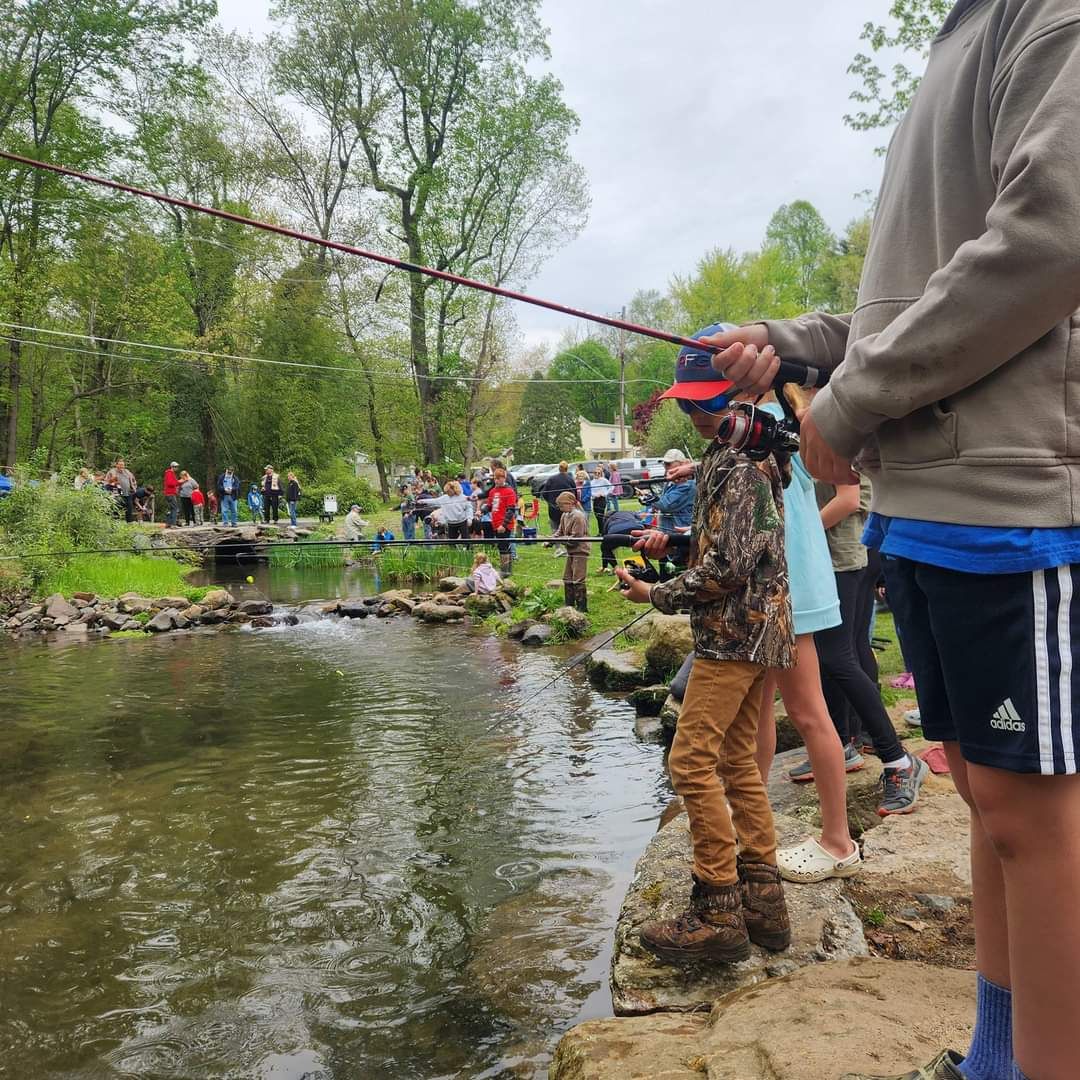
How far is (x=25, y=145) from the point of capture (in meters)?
24.5

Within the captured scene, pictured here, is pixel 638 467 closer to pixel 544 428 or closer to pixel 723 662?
pixel 544 428

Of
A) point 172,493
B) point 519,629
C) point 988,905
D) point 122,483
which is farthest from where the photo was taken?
point 172,493

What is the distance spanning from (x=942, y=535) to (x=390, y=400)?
38923mm

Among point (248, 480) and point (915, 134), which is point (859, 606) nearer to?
point (915, 134)

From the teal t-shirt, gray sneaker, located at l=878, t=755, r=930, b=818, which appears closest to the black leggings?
gray sneaker, located at l=878, t=755, r=930, b=818

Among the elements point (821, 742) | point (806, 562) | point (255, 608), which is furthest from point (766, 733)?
point (255, 608)

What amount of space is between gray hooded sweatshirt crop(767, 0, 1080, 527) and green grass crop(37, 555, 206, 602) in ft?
53.2

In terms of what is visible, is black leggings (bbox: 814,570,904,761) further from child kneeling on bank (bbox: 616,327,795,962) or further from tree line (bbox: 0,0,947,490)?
tree line (bbox: 0,0,947,490)

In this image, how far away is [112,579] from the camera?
56.2 ft

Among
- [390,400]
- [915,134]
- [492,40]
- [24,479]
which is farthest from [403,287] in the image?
[915,134]

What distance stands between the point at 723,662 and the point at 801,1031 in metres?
1.09

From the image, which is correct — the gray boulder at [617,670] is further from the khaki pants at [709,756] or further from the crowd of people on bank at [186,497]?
the crowd of people on bank at [186,497]

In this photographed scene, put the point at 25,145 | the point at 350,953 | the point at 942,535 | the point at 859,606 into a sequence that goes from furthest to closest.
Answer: the point at 25,145
the point at 859,606
the point at 350,953
the point at 942,535

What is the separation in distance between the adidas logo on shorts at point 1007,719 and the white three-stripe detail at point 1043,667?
1.2 inches
